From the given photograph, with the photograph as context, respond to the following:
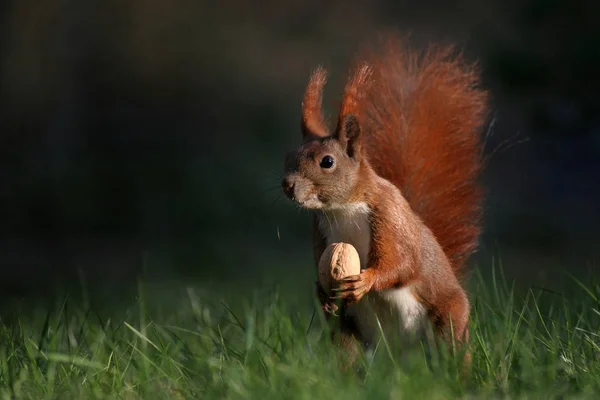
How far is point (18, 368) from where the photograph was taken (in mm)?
2123

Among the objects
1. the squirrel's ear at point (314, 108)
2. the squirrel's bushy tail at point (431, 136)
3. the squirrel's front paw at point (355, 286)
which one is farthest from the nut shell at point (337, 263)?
the squirrel's bushy tail at point (431, 136)

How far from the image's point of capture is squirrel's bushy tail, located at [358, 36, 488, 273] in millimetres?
2537

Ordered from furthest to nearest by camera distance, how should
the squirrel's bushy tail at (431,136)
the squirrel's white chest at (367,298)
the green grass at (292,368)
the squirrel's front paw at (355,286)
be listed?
the squirrel's bushy tail at (431,136) → the squirrel's white chest at (367,298) → the squirrel's front paw at (355,286) → the green grass at (292,368)

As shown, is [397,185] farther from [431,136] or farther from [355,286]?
[355,286]

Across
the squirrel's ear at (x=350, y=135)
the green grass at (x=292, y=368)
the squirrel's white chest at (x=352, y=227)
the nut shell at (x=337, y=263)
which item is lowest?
the green grass at (x=292, y=368)

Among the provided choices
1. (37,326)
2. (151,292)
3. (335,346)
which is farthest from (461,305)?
(151,292)

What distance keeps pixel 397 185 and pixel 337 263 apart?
0.48 meters

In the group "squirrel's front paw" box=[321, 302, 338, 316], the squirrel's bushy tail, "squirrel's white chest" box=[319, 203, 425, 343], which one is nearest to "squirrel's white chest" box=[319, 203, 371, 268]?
"squirrel's white chest" box=[319, 203, 425, 343]

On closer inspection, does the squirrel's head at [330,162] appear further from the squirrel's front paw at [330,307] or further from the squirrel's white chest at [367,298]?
the squirrel's front paw at [330,307]

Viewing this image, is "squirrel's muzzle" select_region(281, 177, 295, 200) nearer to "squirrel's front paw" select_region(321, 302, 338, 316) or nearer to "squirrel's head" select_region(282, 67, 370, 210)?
"squirrel's head" select_region(282, 67, 370, 210)

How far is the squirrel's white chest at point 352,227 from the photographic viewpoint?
2219 mm

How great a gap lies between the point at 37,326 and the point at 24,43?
3466mm

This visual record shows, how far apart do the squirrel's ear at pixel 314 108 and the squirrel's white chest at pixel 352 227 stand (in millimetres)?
191

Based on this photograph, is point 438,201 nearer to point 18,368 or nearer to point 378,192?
point 378,192
